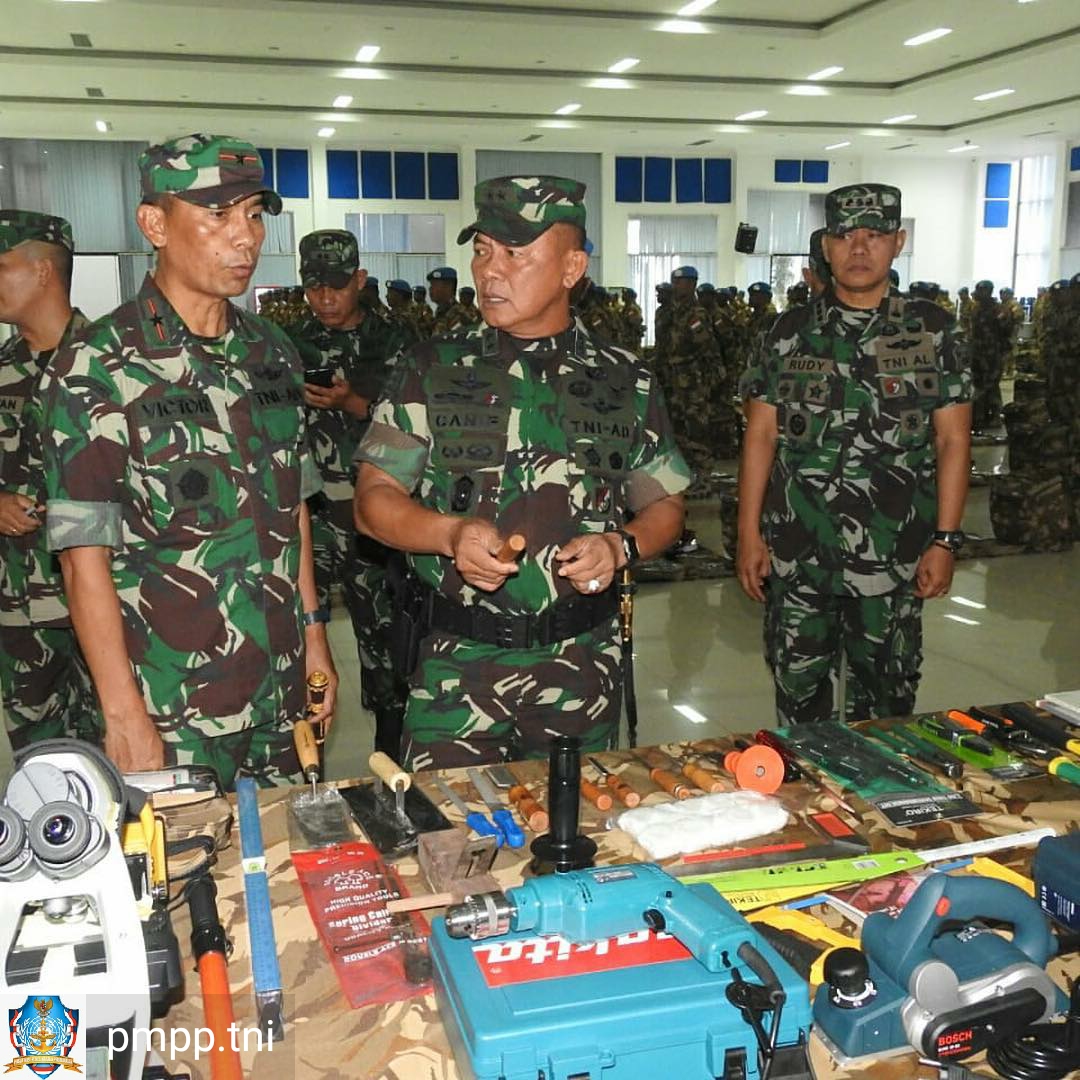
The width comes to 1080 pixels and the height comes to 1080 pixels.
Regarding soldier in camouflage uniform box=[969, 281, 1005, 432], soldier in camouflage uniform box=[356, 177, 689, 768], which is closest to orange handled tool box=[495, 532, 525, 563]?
soldier in camouflage uniform box=[356, 177, 689, 768]

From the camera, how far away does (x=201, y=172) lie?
1.90m

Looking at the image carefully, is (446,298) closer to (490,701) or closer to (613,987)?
(490,701)

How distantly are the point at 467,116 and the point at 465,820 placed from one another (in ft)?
50.7

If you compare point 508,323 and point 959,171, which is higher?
point 959,171

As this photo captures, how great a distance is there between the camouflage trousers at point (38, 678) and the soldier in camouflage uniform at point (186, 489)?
1255 millimetres

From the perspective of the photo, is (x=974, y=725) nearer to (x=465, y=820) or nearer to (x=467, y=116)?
(x=465, y=820)

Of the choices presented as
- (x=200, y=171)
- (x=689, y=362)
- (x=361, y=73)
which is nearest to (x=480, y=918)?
(x=200, y=171)

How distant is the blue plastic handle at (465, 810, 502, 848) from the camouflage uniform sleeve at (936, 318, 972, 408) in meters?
1.92

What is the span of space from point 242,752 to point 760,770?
38.2 inches

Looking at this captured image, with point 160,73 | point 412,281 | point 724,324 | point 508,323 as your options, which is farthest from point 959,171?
point 508,323

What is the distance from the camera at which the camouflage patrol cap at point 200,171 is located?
6.24 ft

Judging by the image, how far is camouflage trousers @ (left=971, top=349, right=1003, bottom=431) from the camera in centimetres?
1232

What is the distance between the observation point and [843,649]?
10.3ft

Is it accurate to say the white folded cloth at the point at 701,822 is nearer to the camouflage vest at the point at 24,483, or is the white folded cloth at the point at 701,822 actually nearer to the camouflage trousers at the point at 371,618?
the camouflage vest at the point at 24,483
